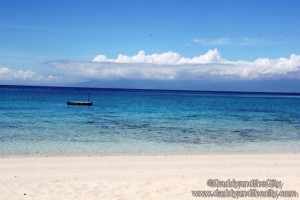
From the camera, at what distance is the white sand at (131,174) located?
9.62 meters

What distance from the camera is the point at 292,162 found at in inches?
604

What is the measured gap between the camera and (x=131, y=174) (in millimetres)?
12508

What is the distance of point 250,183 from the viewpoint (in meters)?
11.0

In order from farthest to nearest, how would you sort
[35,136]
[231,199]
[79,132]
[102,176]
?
[79,132]
[35,136]
[102,176]
[231,199]

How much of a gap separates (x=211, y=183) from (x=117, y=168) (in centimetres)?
407

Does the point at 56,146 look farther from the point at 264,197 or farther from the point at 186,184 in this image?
the point at 264,197

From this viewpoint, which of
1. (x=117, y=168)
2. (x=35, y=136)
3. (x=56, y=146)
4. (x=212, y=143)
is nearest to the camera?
(x=117, y=168)

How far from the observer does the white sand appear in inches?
379

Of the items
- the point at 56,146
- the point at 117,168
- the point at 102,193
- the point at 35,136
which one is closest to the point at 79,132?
the point at 35,136

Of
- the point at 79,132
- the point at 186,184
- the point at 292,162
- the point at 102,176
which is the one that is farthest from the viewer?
the point at 79,132

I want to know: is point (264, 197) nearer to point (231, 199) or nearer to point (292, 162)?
A: point (231, 199)

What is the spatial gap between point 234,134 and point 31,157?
16081 mm

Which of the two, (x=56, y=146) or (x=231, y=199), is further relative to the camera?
(x=56, y=146)

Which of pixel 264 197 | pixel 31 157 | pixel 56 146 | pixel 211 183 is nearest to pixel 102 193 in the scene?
pixel 211 183
